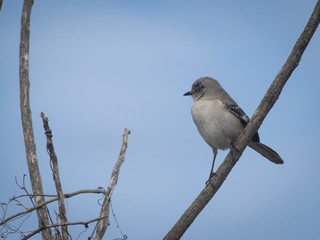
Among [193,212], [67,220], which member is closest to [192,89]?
[193,212]

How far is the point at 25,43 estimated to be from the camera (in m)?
3.99

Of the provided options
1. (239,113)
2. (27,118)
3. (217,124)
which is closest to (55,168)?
(27,118)

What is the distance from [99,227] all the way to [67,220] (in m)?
0.31

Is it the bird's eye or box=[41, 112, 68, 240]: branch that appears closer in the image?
box=[41, 112, 68, 240]: branch

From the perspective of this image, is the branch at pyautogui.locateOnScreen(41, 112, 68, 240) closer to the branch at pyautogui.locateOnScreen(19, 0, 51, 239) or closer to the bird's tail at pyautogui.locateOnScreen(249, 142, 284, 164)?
the branch at pyautogui.locateOnScreen(19, 0, 51, 239)

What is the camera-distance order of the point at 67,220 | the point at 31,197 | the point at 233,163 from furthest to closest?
the point at 233,163, the point at 31,197, the point at 67,220

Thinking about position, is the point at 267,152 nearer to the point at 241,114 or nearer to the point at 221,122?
the point at 241,114

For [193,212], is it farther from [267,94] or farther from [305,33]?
[305,33]

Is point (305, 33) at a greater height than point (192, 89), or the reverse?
point (192, 89)

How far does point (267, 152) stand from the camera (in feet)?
16.6

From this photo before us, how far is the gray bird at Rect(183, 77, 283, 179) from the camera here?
477 centimetres

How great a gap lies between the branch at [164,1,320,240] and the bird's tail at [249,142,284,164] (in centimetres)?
116

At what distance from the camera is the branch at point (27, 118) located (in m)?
3.54

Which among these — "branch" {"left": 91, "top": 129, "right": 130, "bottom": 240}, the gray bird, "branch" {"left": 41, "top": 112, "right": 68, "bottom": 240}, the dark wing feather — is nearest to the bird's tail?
the gray bird
